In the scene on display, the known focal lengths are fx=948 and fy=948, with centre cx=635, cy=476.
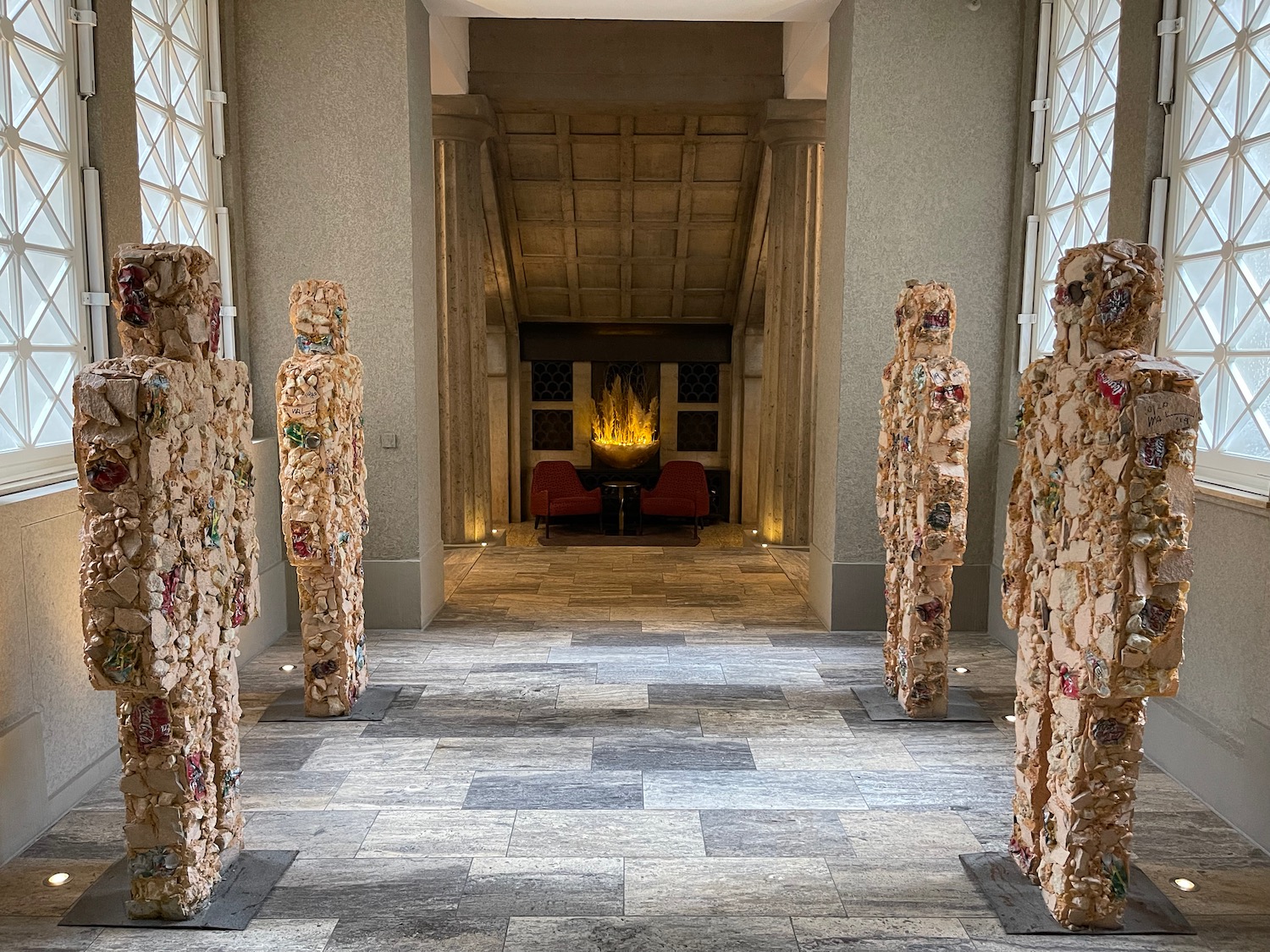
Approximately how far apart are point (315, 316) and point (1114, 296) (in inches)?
119

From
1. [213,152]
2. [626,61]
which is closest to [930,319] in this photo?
[213,152]

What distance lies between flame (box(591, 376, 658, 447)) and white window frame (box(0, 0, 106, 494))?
910 cm

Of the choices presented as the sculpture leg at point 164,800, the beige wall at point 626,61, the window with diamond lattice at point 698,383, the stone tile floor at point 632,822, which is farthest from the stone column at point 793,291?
the sculpture leg at point 164,800

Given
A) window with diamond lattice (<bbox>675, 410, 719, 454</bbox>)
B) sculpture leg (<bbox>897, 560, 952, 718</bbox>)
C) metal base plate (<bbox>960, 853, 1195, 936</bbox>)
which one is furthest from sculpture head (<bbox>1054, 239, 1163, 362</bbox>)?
window with diamond lattice (<bbox>675, 410, 719, 454</bbox>)

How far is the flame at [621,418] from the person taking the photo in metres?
12.8

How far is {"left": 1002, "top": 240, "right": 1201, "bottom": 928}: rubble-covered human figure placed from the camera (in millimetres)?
2365

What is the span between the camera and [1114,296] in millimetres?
2502

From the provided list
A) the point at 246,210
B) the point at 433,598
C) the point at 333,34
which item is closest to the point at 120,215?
the point at 246,210

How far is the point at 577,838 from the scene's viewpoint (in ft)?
10.4

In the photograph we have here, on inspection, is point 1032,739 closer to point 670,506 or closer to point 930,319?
point 930,319

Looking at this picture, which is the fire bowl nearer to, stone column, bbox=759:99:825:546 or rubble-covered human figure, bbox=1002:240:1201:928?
stone column, bbox=759:99:825:546

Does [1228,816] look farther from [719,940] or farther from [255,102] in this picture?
[255,102]

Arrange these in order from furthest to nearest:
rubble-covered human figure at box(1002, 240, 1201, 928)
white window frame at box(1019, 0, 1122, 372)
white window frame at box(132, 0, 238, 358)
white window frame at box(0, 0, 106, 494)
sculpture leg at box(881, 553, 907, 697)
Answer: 1. white window frame at box(132, 0, 238, 358)
2. white window frame at box(1019, 0, 1122, 372)
3. sculpture leg at box(881, 553, 907, 697)
4. white window frame at box(0, 0, 106, 494)
5. rubble-covered human figure at box(1002, 240, 1201, 928)

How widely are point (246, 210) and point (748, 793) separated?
426cm
